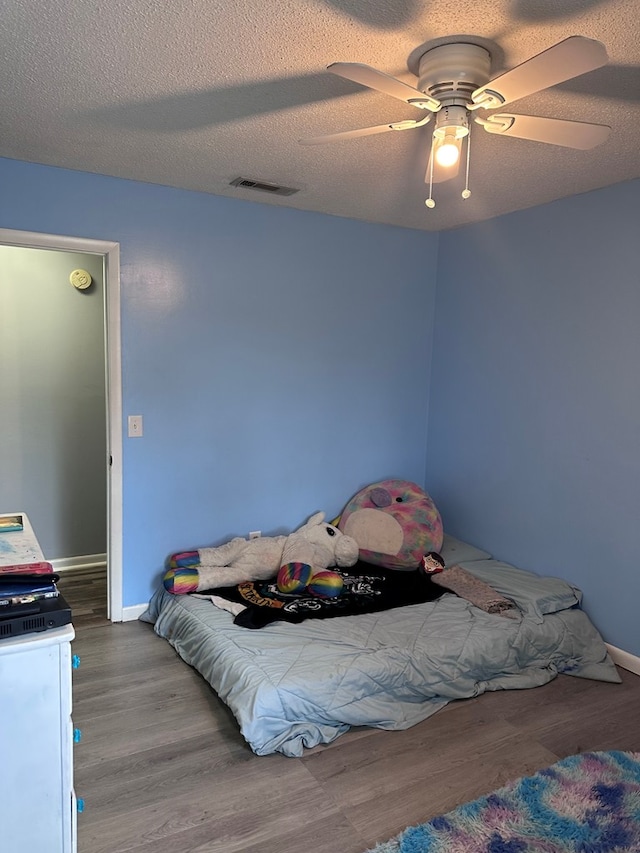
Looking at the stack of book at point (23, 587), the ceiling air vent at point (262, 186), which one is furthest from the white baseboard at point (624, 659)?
the ceiling air vent at point (262, 186)

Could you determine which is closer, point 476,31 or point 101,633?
point 476,31

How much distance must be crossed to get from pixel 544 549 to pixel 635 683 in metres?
0.80

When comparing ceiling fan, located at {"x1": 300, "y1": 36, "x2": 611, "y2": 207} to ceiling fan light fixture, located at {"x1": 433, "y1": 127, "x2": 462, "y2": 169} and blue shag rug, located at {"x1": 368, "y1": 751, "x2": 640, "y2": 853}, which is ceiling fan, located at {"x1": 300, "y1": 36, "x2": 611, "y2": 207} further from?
blue shag rug, located at {"x1": 368, "y1": 751, "x2": 640, "y2": 853}

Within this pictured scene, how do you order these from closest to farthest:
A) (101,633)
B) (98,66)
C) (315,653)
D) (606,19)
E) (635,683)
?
1. (606,19)
2. (98,66)
3. (315,653)
4. (635,683)
5. (101,633)

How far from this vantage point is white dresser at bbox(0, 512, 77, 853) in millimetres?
1369

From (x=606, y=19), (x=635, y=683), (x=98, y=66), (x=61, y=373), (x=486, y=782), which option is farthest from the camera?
(x=61, y=373)

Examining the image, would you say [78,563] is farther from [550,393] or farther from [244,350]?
[550,393]

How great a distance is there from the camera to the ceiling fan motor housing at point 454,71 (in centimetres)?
176

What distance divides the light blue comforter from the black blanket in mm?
69

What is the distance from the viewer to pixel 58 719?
4.66ft

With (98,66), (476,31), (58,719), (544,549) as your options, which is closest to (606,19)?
(476,31)

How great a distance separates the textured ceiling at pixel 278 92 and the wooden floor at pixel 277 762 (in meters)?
2.42

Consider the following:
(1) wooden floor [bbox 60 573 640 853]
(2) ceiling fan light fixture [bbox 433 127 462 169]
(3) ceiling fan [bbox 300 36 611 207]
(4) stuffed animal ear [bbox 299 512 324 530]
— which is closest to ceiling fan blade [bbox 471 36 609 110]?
(3) ceiling fan [bbox 300 36 611 207]

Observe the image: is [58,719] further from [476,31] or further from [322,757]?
[476,31]
